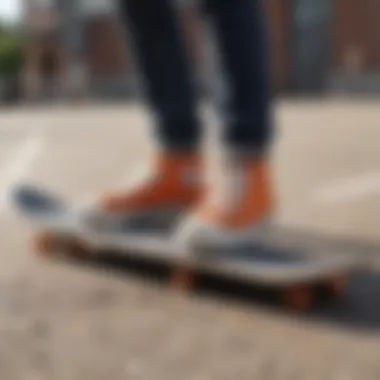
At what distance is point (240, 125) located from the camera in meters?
2.75

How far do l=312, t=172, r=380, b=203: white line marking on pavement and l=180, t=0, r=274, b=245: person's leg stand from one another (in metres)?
1.35

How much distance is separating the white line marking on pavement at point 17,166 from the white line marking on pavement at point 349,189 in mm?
1287

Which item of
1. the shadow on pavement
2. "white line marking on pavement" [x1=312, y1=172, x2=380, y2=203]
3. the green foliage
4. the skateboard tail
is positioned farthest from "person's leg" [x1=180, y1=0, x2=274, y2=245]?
the green foliage

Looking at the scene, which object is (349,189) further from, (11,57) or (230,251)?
(11,57)

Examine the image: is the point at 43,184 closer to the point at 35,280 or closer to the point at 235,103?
the point at 35,280

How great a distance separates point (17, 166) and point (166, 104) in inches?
114

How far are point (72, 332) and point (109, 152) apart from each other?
4449mm

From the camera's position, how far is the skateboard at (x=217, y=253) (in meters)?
2.59

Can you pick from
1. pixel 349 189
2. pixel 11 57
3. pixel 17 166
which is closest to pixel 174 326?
pixel 349 189

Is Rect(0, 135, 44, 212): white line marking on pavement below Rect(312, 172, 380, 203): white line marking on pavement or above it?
below

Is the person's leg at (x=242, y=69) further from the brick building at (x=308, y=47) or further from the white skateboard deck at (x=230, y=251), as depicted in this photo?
the brick building at (x=308, y=47)

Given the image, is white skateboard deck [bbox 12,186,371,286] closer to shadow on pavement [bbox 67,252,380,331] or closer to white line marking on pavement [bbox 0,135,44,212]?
shadow on pavement [bbox 67,252,380,331]

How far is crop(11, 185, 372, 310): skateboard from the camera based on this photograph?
2.59 meters

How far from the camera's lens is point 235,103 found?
9.09ft
